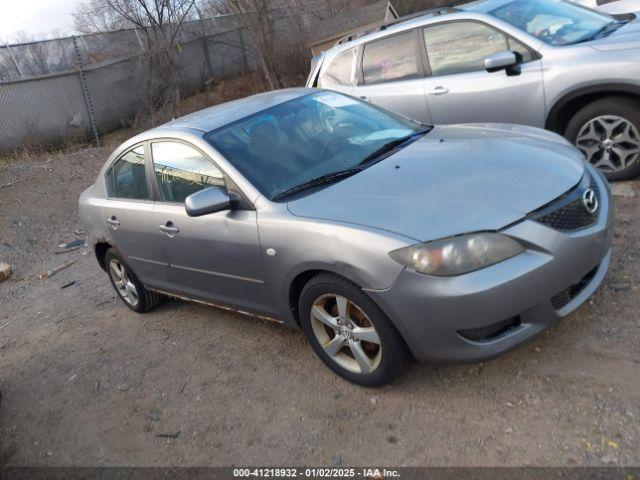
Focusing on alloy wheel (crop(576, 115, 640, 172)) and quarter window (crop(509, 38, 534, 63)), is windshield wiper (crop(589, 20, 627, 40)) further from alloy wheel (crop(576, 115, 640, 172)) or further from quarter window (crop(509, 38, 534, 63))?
alloy wheel (crop(576, 115, 640, 172))

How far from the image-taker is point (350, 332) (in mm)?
3223

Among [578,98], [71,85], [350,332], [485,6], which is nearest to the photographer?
[350,332]

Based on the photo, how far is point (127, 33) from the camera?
2252cm

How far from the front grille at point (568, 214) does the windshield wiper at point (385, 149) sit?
116 centimetres

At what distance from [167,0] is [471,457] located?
956 inches

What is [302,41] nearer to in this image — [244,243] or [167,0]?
[167,0]

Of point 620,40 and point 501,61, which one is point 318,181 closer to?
point 501,61

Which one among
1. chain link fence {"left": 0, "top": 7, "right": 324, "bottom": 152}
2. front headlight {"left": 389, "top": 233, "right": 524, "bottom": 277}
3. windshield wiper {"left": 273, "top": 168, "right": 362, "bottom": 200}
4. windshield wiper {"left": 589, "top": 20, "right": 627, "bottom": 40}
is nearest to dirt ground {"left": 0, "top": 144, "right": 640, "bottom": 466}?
front headlight {"left": 389, "top": 233, "right": 524, "bottom": 277}

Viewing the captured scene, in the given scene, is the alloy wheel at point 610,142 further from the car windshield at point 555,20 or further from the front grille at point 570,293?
the front grille at point 570,293

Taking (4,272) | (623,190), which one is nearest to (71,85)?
(4,272)

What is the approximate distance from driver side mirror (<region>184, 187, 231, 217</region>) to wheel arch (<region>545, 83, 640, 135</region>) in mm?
3375

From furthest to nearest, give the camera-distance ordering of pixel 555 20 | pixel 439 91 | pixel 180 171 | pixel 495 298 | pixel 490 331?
pixel 439 91, pixel 555 20, pixel 180 171, pixel 490 331, pixel 495 298

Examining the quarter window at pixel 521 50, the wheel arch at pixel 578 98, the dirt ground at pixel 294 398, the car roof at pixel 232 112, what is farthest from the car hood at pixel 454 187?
the quarter window at pixel 521 50

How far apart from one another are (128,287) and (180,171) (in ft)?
5.65
